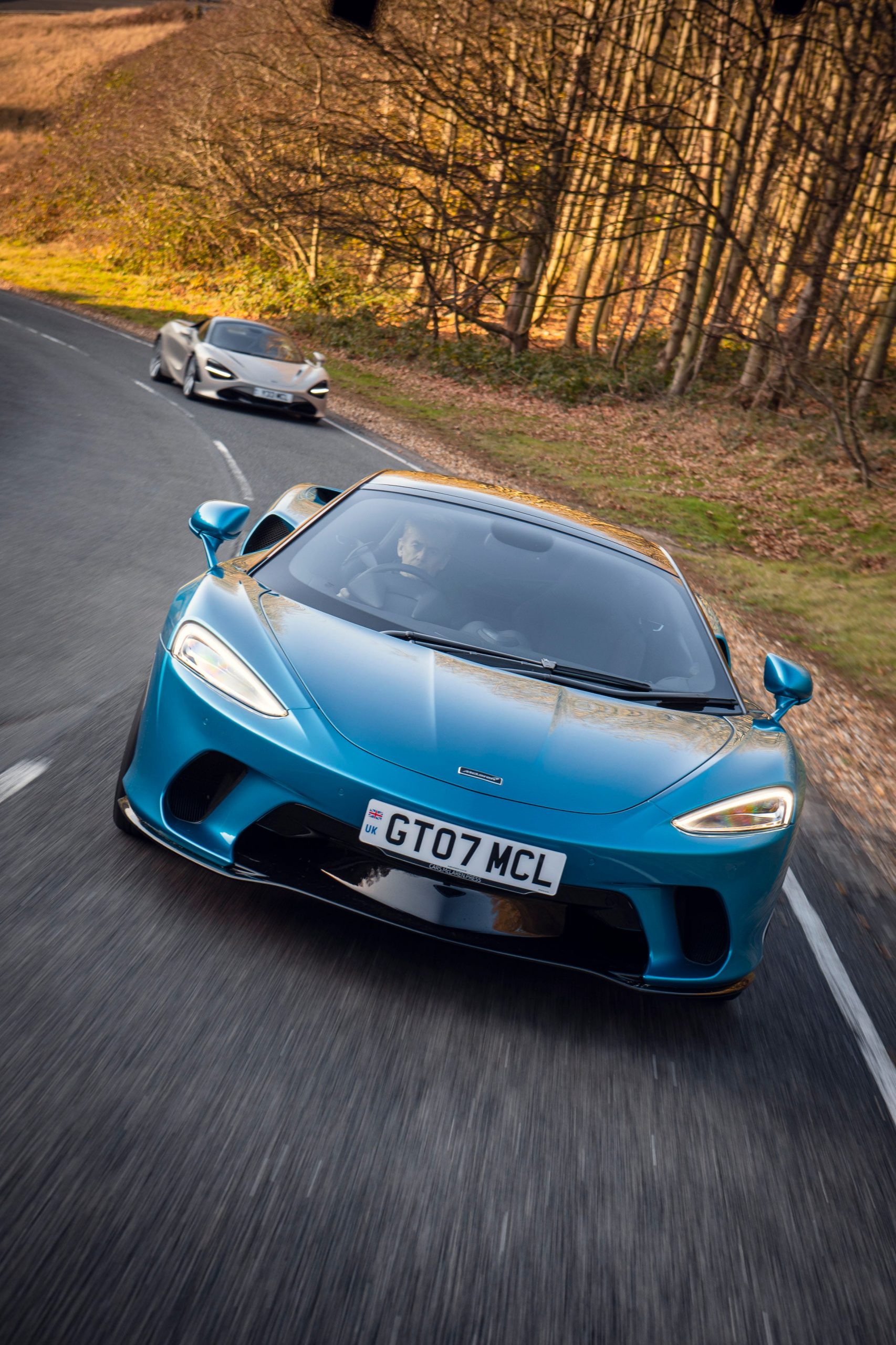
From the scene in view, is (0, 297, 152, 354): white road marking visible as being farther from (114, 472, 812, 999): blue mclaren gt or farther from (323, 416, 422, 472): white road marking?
(114, 472, 812, 999): blue mclaren gt

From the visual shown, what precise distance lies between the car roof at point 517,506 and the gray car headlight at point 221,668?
1502 millimetres

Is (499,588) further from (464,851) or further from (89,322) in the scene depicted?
(89,322)

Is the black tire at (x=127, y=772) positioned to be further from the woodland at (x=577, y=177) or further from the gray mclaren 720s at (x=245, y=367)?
the woodland at (x=577, y=177)

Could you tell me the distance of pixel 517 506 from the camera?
15.0ft

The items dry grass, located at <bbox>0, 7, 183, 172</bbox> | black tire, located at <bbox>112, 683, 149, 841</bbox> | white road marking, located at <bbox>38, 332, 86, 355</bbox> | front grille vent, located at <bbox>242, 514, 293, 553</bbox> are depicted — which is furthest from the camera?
dry grass, located at <bbox>0, 7, 183, 172</bbox>

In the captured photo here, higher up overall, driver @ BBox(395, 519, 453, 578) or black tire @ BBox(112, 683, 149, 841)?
driver @ BBox(395, 519, 453, 578)

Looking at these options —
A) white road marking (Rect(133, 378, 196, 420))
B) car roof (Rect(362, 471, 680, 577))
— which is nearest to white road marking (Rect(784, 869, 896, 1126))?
car roof (Rect(362, 471, 680, 577))

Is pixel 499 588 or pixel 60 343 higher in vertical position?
pixel 499 588

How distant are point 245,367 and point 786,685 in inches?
578

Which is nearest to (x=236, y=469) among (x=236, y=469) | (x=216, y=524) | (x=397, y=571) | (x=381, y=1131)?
(x=236, y=469)

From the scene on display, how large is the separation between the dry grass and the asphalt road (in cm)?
6415

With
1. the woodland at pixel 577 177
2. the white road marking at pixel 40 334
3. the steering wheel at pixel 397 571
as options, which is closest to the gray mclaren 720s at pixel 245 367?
the white road marking at pixel 40 334

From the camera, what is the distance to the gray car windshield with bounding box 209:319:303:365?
57.3 ft

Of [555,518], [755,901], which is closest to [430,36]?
[555,518]
